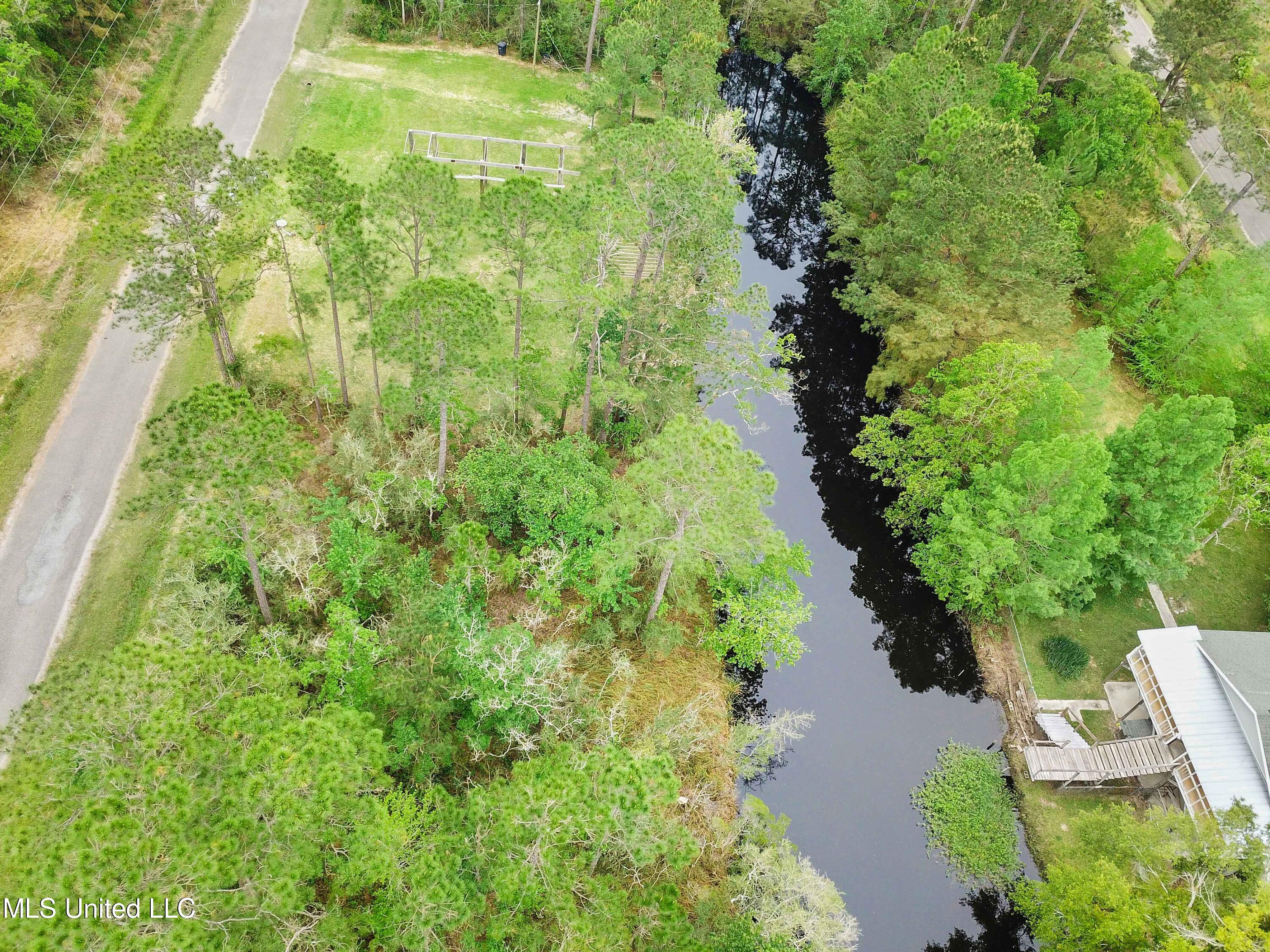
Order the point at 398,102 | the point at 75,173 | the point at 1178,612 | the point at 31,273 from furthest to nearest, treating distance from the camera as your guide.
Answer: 1. the point at 398,102
2. the point at 75,173
3. the point at 31,273
4. the point at 1178,612

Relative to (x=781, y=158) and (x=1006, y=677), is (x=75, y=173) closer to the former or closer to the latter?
(x=781, y=158)

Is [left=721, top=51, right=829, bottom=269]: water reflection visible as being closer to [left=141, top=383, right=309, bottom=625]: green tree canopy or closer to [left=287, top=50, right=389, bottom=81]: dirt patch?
[left=287, top=50, right=389, bottom=81]: dirt patch

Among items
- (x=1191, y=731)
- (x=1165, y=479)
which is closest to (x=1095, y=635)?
(x=1191, y=731)

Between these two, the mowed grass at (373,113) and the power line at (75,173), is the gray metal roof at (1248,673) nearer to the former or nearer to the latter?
the mowed grass at (373,113)

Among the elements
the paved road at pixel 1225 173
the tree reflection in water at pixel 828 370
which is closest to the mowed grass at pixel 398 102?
the tree reflection in water at pixel 828 370

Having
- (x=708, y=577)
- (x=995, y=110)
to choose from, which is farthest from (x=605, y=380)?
(x=995, y=110)

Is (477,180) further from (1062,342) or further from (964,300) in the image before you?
(1062,342)

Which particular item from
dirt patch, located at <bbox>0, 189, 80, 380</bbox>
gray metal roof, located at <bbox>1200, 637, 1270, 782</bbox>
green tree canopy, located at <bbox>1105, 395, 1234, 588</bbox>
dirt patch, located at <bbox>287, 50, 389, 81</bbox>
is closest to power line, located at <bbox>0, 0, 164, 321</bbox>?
dirt patch, located at <bbox>0, 189, 80, 380</bbox>
